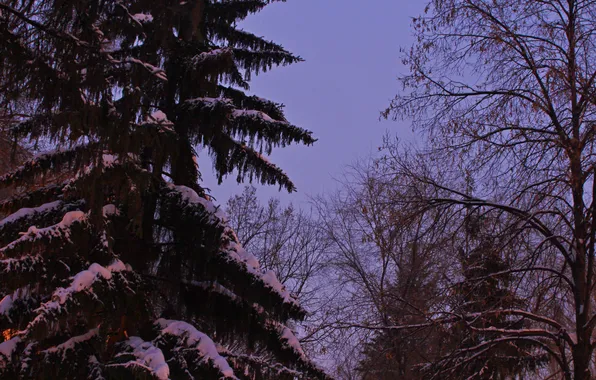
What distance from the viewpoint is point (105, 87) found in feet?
15.4

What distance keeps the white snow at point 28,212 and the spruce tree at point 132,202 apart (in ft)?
0.07

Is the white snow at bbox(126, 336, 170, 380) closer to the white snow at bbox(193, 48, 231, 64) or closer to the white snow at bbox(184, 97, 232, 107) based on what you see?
the white snow at bbox(184, 97, 232, 107)

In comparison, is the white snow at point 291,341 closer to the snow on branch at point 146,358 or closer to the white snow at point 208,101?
the snow on branch at point 146,358

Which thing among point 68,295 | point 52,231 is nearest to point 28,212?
point 52,231

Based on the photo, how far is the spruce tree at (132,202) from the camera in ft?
15.3

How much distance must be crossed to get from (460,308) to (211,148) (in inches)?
179

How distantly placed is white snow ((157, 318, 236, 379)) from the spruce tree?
0.02 metres

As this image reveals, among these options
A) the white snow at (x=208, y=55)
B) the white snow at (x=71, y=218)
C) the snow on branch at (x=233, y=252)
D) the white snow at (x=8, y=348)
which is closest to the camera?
the white snow at (x=8, y=348)

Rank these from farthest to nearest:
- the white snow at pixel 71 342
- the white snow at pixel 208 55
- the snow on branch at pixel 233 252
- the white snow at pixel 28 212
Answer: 1. the white snow at pixel 208 55
2. the snow on branch at pixel 233 252
3. the white snow at pixel 28 212
4. the white snow at pixel 71 342

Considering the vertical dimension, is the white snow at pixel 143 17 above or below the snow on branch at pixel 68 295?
above

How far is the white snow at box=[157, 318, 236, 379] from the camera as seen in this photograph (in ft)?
21.3

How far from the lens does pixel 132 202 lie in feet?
18.7

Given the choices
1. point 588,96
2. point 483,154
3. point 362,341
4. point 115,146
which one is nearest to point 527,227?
point 483,154

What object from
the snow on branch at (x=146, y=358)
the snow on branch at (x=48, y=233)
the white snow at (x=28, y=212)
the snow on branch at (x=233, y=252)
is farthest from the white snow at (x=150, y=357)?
the white snow at (x=28, y=212)
